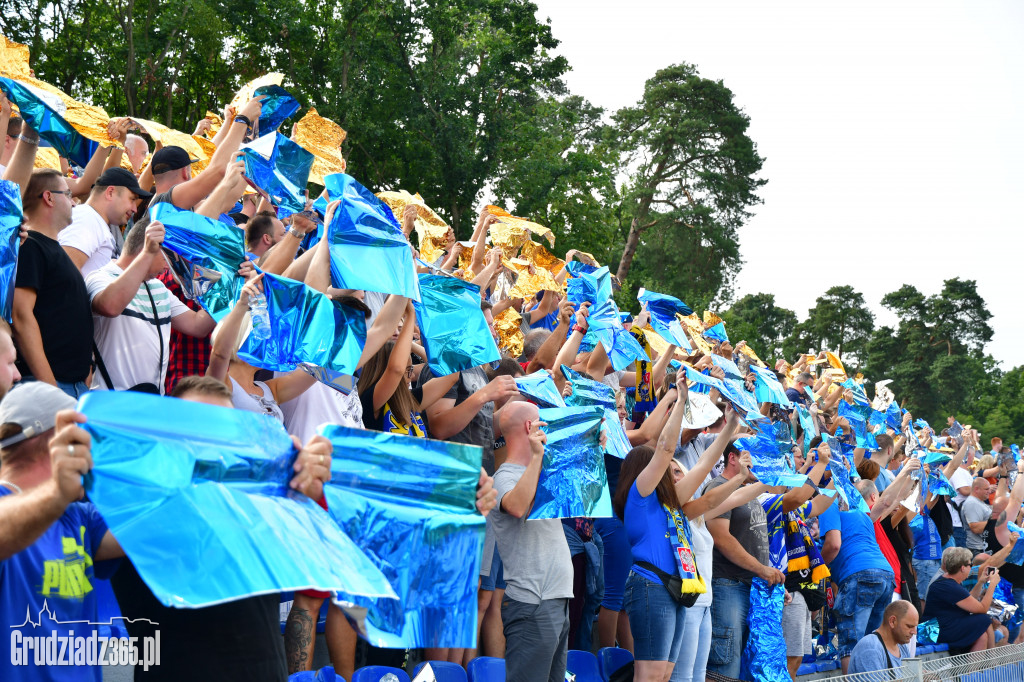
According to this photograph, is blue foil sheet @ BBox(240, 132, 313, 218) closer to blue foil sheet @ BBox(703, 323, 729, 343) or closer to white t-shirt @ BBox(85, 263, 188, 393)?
white t-shirt @ BBox(85, 263, 188, 393)

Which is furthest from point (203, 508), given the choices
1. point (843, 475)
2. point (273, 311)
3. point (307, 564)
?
point (843, 475)

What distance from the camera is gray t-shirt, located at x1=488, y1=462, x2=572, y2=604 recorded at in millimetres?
5090

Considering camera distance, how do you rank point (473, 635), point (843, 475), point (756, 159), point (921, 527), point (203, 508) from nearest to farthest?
point (203, 508) < point (473, 635) < point (843, 475) < point (921, 527) < point (756, 159)

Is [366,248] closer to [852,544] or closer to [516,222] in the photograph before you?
[516,222]

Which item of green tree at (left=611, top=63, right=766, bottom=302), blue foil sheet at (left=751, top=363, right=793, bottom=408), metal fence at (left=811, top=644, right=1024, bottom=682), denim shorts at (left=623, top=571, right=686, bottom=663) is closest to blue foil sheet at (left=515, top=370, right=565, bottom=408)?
denim shorts at (left=623, top=571, right=686, bottom=663)

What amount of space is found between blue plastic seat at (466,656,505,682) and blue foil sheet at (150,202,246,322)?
7.68 ft

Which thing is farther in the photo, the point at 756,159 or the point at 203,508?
the point at 756,159

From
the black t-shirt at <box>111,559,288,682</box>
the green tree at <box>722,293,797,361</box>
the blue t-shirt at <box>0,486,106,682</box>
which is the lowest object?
the black t-shirt at <box>111,559,288,682</box>

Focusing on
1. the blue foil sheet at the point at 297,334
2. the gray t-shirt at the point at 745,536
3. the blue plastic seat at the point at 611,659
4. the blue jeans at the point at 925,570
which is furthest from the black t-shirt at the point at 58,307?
the blue jeans at the point at 925,570

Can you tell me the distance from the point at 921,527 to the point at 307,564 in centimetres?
1051

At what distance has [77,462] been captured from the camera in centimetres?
233

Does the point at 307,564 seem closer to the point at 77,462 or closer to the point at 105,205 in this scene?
the point at 77,462

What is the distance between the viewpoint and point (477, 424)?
19.5 feet

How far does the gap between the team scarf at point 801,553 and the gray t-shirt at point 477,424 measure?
3.14 meters
